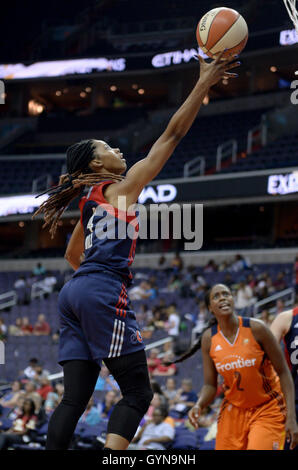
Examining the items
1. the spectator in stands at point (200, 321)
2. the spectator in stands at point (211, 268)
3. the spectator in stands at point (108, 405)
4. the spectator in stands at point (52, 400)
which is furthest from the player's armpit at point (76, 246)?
the spectator in stands at point (211, 268)

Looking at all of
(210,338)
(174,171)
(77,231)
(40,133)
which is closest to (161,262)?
(174,171)

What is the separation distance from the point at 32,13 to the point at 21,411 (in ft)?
77.3

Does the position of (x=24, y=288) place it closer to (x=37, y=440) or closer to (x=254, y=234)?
(x=254, y=234)

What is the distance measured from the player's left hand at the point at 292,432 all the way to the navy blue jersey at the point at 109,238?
58.9 inches

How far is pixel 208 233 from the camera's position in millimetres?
24422

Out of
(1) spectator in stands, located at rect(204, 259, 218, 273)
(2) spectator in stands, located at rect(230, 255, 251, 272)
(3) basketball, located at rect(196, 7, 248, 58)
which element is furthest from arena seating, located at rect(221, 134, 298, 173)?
(3) basketball, located at rect(196, 7, 248, 58)

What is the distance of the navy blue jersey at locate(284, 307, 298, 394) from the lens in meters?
5.02

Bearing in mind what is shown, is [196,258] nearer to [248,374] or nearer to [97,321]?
[248,374]

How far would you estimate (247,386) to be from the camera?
16.3 ft

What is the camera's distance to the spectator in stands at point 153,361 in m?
12.6

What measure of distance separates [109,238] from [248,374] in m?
1.91

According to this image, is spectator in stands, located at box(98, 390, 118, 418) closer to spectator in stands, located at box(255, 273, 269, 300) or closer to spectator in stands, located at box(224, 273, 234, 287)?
spectator in stands, located at box(255, 273, 269, 300)

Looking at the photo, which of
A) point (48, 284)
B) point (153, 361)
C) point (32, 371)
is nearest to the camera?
point (153, 361)

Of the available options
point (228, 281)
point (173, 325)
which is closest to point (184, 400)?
point (173, 325)
